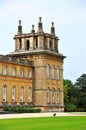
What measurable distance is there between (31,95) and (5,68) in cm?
686

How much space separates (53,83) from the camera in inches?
2247

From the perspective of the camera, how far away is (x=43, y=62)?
54.5 meters

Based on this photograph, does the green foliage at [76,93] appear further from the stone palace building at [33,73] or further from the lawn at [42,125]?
the lawn at [42,125]

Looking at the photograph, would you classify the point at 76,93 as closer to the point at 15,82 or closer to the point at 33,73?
the point at 33,73

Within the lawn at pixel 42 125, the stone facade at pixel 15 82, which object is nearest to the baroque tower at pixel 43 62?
the stone facade at pixel 15 82

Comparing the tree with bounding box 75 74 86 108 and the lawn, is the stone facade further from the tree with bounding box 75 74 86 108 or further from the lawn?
the lawn

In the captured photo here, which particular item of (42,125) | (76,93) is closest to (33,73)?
(76,93)

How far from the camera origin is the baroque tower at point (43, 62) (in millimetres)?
54562

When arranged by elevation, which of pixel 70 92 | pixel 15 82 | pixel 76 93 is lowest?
pixel 76 93

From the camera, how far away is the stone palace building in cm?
5081

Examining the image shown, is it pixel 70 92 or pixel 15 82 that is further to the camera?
pixel 70 92

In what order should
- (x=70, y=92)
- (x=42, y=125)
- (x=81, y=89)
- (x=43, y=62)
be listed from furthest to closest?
(x=81, y=89) → (x=70, y=92) → (x=43, y=62) → (x=42, y=125)

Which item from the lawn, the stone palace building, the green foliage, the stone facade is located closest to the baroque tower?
the stone palace building

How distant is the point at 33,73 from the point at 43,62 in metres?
2.33
